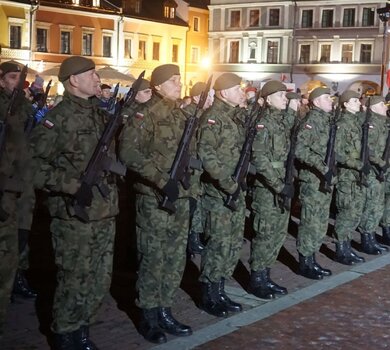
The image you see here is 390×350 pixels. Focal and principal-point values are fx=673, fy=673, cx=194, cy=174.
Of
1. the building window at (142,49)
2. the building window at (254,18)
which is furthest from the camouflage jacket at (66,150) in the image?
the building window at (254,18)

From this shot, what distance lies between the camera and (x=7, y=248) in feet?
15.3

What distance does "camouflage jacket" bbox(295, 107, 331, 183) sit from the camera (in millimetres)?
7926

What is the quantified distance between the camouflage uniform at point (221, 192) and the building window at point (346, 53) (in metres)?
49.1

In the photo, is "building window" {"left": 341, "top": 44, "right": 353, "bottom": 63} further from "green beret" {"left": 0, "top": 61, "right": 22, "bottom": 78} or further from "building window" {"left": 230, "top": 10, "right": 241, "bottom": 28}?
"green beret" {"left": 0, "top": 61, "right": 22, "bottom": 78}

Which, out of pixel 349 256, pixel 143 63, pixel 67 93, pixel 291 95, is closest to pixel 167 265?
pixel 67 93

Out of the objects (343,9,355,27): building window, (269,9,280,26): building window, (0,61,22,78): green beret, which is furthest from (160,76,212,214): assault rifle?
(269,9,280,26): building window

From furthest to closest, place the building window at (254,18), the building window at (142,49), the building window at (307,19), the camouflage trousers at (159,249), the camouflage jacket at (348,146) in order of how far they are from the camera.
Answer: the building window at (254,18) → the building window at (307,19) → the building window at (142,49) → the camouflage jacket at (348,146) → the camouflage trousers at (159,249)

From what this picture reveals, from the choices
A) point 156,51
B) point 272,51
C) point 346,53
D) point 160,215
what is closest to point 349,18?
point 346,53

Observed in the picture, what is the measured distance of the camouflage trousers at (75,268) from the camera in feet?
17.0

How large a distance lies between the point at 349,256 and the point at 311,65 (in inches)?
1874

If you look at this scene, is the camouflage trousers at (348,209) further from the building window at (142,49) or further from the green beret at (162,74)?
the building window at (142,49)

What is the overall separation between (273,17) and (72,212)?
53.9 meters

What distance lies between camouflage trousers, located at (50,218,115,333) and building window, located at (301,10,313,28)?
52454mm

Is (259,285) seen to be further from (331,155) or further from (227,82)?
(227,82)
